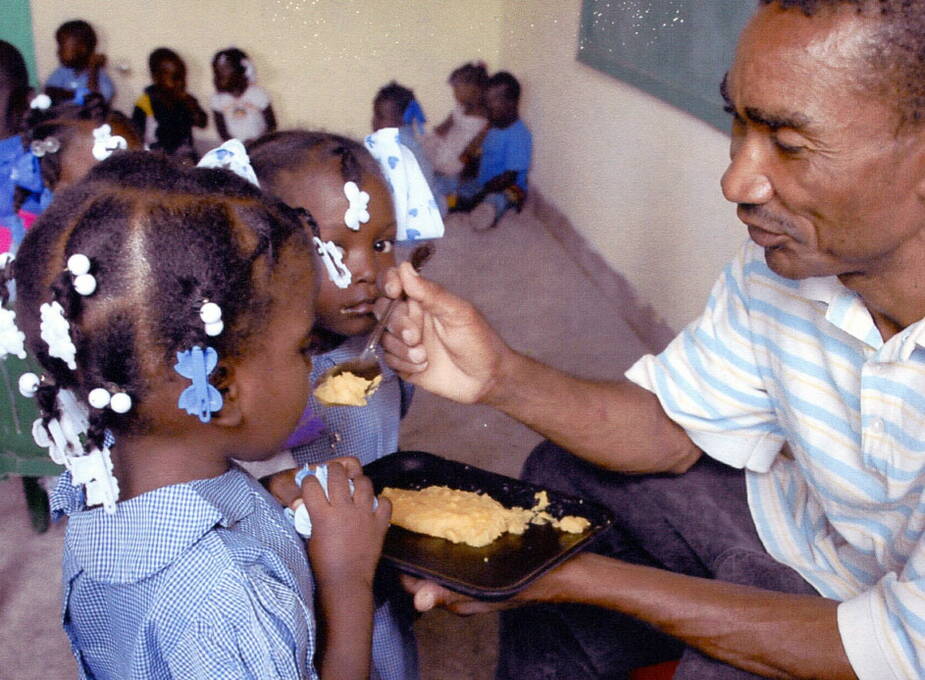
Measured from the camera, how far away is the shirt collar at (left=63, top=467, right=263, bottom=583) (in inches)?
42.8

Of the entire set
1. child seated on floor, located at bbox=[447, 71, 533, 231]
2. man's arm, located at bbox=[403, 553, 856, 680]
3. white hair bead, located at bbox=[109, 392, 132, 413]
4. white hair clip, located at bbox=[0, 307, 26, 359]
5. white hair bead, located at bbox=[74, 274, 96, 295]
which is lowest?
child seated on floor, located at bbox=[447, 71, 533, 231]

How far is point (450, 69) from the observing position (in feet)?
19.4

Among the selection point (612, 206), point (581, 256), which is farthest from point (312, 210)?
point (581, 256)

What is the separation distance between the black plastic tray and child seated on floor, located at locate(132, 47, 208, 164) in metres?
4.06

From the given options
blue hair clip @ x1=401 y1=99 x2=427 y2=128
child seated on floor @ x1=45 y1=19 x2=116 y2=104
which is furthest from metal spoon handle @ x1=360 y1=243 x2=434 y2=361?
child seated on floor @ x1=45 y1=19 x2=116 y2=104

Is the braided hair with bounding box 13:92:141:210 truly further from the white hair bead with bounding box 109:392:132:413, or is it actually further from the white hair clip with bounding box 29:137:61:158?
the white hair bead with bounding box 109:392:132:413

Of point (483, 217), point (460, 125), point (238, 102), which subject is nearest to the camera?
point (483, 217)

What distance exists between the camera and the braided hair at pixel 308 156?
169 centimetres

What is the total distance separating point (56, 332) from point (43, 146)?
4.62 feet

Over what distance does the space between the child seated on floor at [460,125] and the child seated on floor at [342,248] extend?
12.2 ft

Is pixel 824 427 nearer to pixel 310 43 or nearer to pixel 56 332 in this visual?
pixel 56 332

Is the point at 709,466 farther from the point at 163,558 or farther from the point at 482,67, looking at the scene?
the point at 482,67

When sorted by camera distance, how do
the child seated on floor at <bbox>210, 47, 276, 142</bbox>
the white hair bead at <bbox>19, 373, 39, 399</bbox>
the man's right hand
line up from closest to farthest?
1. the white hair bead at <bbox>19, 373, 39, 399</bbox>
2. the man's right hand
3. the child seated on floor at <bbox>210, 47, 276, 142</bbox>

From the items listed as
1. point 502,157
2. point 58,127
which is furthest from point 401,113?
point 58,127
